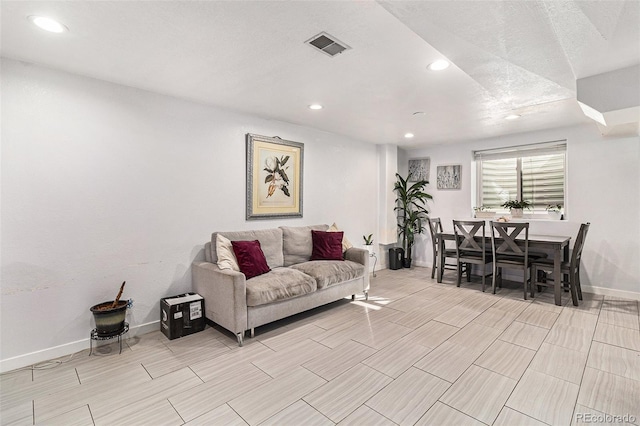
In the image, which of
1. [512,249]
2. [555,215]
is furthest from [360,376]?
[555,215]

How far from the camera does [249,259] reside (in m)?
3.28

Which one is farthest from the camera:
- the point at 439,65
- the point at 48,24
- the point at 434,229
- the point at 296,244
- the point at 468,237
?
the point at 434,229

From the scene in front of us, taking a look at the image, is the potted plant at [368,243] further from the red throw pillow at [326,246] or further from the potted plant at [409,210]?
the potted plant at [409,210]

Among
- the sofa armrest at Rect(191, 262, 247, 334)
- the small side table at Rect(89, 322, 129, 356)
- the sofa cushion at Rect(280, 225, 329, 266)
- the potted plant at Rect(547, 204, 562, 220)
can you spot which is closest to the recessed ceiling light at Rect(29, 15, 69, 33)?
the sofa armrest at Rect(191, 262, 247, 334)

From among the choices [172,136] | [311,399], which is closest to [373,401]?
[311,399]

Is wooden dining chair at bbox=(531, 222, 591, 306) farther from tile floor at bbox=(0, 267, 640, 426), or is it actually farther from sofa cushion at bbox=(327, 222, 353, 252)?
sofa cushion at bbox=(327, 222, 353, 252)

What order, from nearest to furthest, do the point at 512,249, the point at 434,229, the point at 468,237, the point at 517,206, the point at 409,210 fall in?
the point at 512,249, the point at 468,237, the point at 517,206, the point at 434,229, the point at 409,210

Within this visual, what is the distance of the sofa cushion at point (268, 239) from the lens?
358 cm

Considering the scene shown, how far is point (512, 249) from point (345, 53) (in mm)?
3573

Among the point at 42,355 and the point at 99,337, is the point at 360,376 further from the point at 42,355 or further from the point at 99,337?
the point at 42,355

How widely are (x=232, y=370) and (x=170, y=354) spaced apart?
2.18 ft

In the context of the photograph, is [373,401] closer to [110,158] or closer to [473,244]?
[110,158]

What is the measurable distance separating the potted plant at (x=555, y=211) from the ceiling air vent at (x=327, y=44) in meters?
4.37

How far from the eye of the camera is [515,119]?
4074 millimetres
